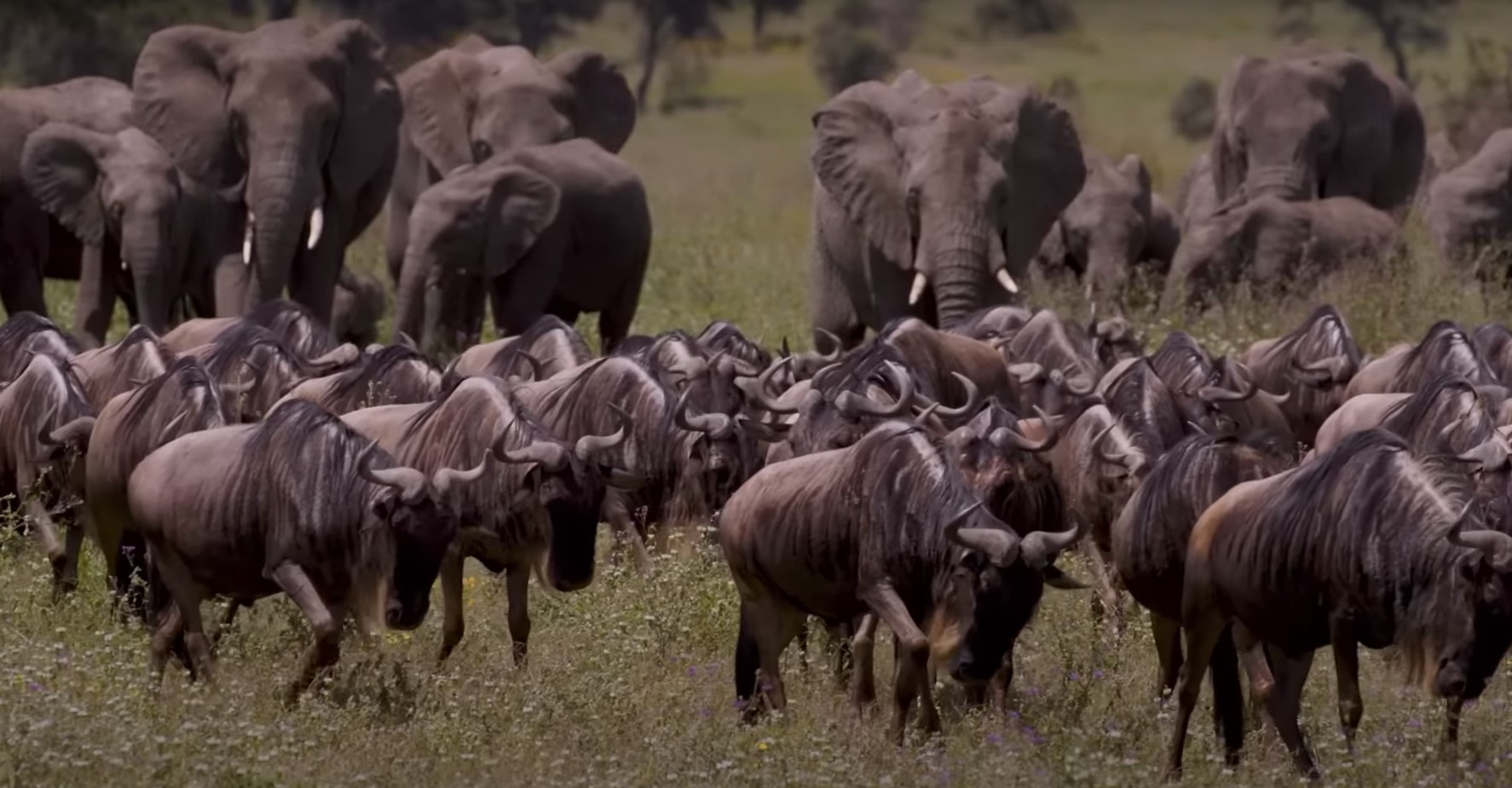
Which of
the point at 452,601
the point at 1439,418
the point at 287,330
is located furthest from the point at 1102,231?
the point at 452,601

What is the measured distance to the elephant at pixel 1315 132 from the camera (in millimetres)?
20484

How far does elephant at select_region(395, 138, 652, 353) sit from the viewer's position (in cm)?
1703

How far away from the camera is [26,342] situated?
39.2 ft

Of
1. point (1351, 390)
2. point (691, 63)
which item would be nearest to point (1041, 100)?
point (1351, 390)

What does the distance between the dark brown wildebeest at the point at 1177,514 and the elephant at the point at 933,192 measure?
659 cm

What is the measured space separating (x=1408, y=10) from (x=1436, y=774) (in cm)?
4354

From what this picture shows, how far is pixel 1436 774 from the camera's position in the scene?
307 inches

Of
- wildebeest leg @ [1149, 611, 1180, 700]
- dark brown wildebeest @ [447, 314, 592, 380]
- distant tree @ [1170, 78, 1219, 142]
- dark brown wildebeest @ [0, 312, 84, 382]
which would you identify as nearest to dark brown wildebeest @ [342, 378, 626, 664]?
wildebeest leg @ [1149, 611, 1180, 700]

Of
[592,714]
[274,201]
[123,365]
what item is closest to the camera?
[592,714]

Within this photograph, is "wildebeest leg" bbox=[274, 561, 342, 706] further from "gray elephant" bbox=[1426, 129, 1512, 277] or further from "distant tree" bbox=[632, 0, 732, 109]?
"distant tree" bbox=[632, 0, 732, 109]

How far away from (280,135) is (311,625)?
8.93 m

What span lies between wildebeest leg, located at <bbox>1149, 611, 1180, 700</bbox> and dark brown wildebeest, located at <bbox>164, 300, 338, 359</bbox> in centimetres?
505

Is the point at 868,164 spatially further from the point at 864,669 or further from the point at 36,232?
the point at 864,669

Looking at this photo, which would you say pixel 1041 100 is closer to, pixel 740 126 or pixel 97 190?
pixel 97 190
